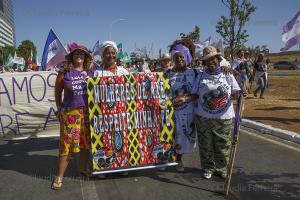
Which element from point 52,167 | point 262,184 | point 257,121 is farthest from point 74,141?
point 257,121

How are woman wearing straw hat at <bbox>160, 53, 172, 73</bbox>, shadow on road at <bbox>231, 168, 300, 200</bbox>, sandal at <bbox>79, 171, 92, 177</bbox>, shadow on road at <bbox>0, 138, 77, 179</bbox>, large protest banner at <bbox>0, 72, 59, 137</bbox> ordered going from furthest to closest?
large protest banner at <bbox>0, 72, 59, 137</bbox>
woman wearing straw hat at <bbox>160, 53, 172, 73</bbox>
shadow on road at <bbox>0, 138, 77, 179</bbox>
sandal at <bbox>79, 171, 92, 177</bbox>
shadow on road at <bbox>231, 168, 300, 200</bbox>

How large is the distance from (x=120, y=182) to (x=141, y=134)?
0.69 metres

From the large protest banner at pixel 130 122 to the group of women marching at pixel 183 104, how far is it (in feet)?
0.42

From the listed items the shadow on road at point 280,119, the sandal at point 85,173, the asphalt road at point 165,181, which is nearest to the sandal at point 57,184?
the asphalt road at point 165,181

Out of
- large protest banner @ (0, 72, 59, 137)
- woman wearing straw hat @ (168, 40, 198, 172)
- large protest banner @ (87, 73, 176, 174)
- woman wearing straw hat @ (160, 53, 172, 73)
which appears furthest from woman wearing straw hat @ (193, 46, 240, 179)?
Result: large protest banner @ (0, 72, 59, 137)

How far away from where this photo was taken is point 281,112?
10172mm

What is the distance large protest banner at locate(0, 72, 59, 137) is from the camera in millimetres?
7062

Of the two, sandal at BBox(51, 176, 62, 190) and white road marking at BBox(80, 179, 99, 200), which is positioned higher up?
sandal at BBox(51, 176, 62, 190)

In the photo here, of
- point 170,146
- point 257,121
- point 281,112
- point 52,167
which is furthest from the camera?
point 281,112

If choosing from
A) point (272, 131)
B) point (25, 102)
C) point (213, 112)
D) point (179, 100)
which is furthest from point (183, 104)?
point (25, 102)

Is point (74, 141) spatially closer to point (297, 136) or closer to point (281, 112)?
point (297, 136)

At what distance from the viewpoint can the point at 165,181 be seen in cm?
494

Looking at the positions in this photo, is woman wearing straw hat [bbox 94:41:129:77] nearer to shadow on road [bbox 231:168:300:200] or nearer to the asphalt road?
the asphalt road

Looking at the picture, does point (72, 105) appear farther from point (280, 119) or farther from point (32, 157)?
point (280, 119)
